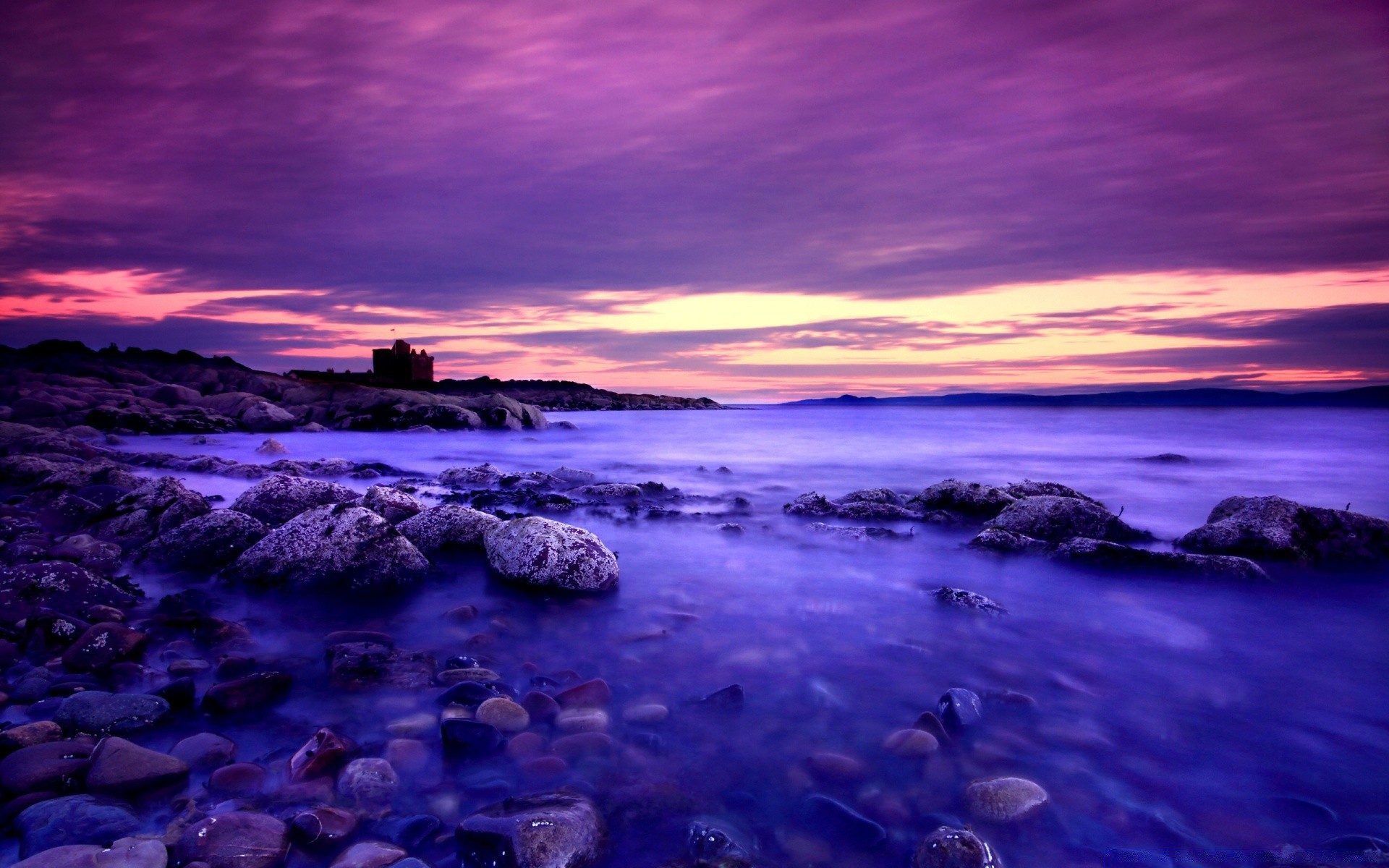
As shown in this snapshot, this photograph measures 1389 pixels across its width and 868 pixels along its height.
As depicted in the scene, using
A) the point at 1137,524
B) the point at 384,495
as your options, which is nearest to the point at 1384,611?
the point at 1137,524

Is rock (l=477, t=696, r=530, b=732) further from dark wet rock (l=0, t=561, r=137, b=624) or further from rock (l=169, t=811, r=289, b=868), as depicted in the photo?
dark wet rock (l=0, t=561, r=137, b=624)

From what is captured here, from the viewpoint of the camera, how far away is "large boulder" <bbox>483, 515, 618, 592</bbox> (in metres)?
5.71

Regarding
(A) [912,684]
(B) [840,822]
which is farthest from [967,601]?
(B) [840,822]

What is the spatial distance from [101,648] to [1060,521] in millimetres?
8555

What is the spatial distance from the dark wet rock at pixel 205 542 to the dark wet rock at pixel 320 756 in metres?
3.89

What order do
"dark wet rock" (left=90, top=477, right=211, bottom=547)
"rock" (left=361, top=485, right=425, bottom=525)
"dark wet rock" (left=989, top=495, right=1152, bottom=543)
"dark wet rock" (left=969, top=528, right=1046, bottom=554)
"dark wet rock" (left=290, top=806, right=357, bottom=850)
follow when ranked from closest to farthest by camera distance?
1. "dark wet rock" (left=290, top=806, right=357, bottom=850)
2. "dark wet rock" (left=90, top=477, right=211, bottom=547)
3. "dark wet rock" (left=969, top=528, right=1046, bottom=554)
4. "rock" (left=361, top=485, right=425, bottom=525)
5. "dark wet rock" (left=989, top=495, right=1152, bottom=543)

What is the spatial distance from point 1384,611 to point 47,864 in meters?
8.48

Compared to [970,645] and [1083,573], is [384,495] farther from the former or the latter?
[1083,573]

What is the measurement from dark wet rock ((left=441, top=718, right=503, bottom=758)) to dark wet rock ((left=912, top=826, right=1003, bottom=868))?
188 cm

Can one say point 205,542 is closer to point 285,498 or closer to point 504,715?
point 285,498

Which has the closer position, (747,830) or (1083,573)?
(747,830)

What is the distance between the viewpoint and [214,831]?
2.37 m

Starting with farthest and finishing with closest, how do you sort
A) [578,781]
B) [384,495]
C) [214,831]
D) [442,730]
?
[384,495]
[442,730]
[578,781]
[214,831]

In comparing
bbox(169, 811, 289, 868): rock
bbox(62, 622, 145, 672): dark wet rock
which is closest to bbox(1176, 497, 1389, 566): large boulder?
bbox(169, 811, 289, 868): rock
